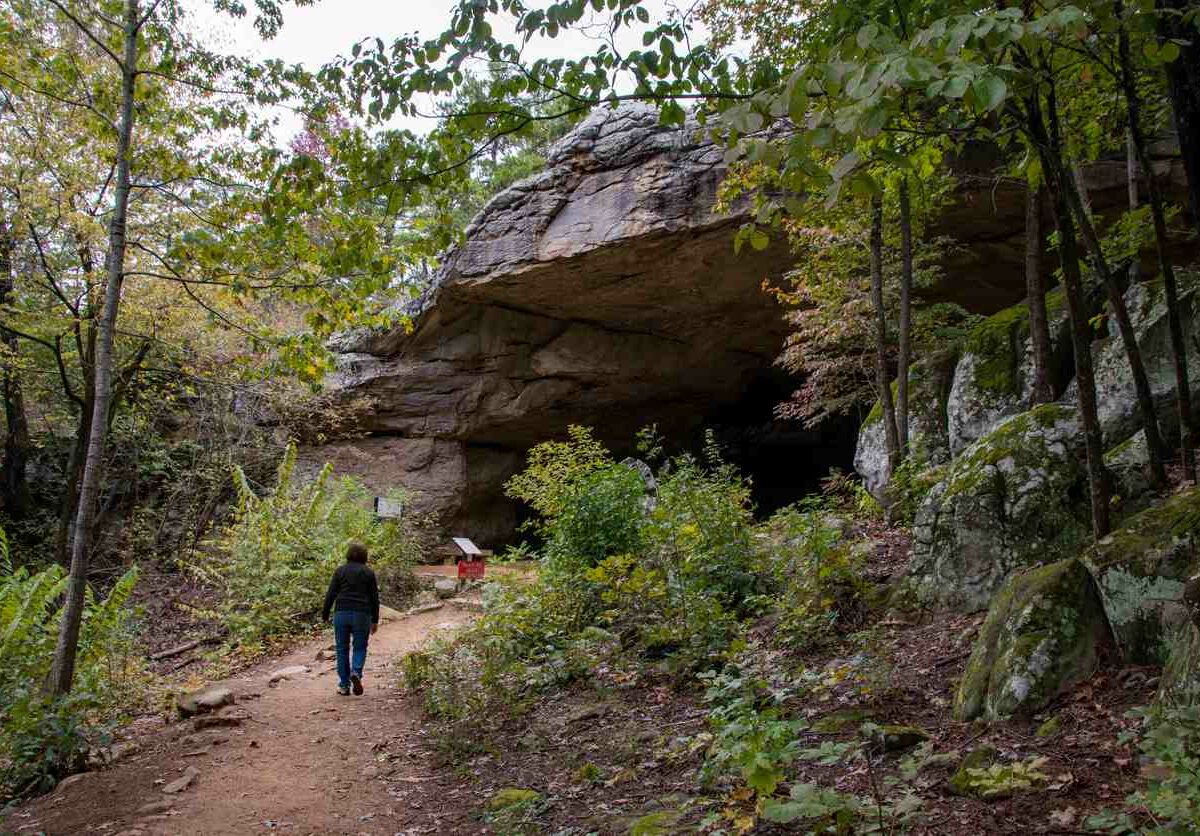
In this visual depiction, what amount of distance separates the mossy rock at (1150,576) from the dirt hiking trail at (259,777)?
3672 millimetres

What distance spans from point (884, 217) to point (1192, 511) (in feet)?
24.1

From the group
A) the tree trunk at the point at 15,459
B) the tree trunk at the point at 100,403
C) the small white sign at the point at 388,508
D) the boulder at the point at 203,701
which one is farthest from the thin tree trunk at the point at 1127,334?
the tree trunk at the point at 15,459

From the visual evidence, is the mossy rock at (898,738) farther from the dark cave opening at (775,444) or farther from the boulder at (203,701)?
the dark cave opening at (775,444)

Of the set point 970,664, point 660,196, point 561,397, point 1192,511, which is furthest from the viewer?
point 561,397

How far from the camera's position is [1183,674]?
2689mm

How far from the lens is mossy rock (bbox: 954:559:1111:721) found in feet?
11.0

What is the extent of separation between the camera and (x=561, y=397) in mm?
18062

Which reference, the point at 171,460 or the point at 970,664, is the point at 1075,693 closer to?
the point at 970,664

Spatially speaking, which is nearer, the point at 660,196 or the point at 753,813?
the point at 753,813

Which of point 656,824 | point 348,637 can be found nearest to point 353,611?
point 348,637

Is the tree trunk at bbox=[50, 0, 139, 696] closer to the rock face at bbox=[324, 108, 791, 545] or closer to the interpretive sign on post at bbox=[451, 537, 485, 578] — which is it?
the interpretive sign on post at bbox=[451, 537, 485, 578]

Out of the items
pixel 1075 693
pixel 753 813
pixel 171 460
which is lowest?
pixel 753 813

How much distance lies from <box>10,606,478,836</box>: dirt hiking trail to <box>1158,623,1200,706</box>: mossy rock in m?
3.56

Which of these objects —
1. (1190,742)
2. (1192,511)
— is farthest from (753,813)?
(1192,511)
